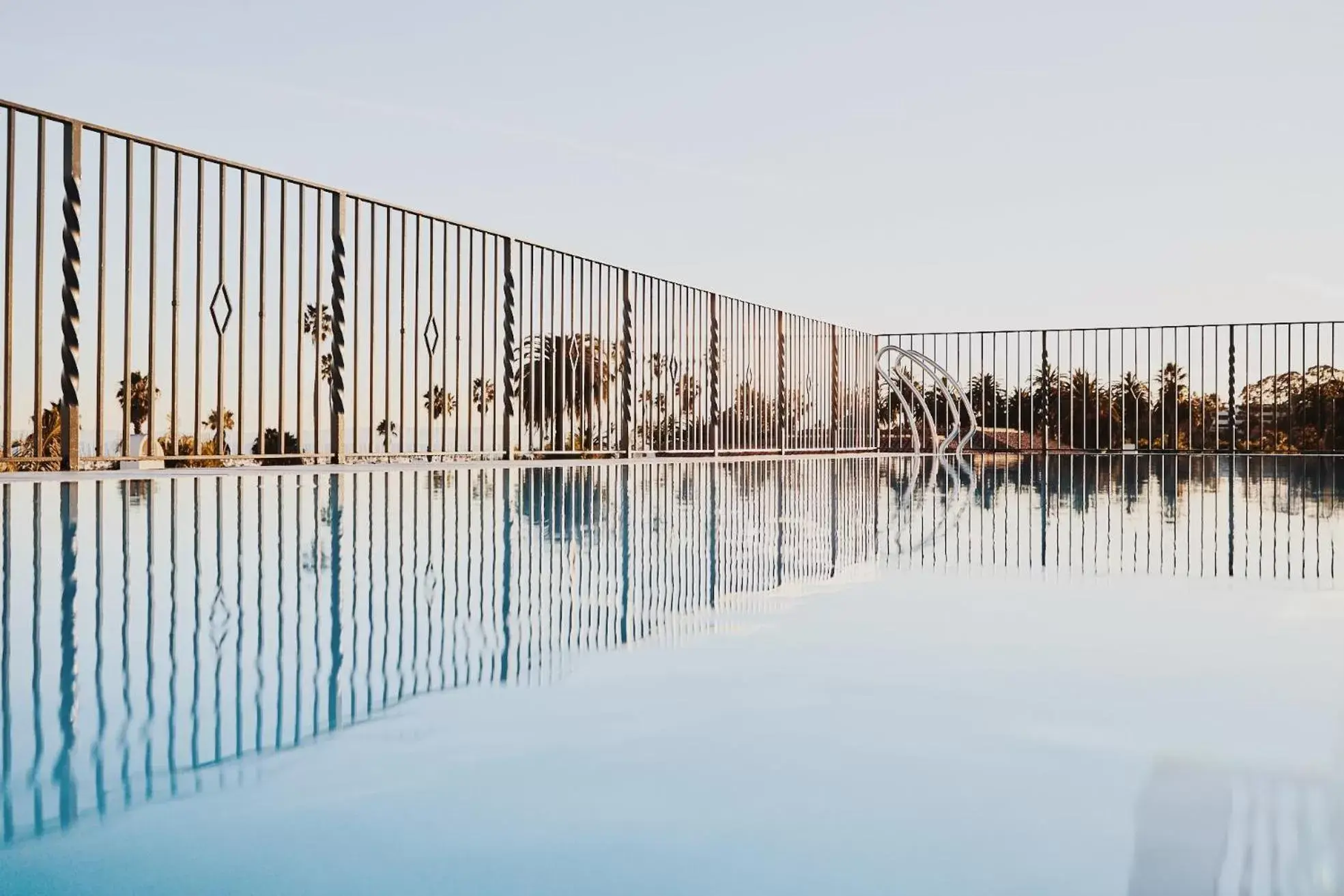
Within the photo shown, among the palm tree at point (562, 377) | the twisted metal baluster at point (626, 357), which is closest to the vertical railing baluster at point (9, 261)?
the palm tree at point (562, 377)

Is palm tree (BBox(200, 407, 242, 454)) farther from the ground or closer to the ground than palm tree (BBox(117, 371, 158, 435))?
closer to the ground

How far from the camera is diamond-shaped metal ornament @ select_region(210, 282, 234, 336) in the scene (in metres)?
6.20

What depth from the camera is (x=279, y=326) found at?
671 centimetres

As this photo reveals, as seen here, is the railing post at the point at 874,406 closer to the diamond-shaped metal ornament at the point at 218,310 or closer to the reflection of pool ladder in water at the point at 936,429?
the reflection of pool ladder in water at the point at 936,429

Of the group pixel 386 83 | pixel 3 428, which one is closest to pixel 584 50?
pixel 386 83

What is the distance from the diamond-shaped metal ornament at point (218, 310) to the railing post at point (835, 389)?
10.7m

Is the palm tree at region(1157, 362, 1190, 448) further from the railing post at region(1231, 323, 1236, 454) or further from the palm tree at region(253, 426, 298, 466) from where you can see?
the palm tree at region(253, 426, 298, 466)

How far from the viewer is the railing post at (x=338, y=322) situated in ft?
23.6

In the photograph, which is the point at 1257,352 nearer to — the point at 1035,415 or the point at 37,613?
the point at 1035,415

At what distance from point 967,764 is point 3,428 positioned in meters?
5.48

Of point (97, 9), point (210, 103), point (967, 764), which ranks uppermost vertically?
point (97, 9)

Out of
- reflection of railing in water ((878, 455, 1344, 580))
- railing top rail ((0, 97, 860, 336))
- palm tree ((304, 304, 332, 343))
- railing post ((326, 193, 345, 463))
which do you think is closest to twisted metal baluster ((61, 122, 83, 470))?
railing top rail ((0, 97, 860, 336))

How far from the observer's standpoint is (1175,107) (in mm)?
13062

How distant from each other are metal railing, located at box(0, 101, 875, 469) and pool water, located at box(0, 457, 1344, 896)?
3.10 m
